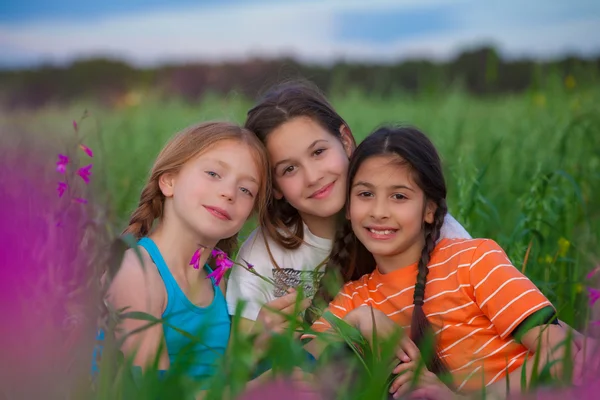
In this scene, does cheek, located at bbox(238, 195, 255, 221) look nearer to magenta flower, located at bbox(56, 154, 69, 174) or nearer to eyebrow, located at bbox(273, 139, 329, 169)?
eyebrow, located at bbox(273, 139, 329, 169)

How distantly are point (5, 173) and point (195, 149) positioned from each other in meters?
1.64

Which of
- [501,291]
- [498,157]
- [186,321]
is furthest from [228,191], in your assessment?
[498,157]

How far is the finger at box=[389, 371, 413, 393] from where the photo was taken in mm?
1592

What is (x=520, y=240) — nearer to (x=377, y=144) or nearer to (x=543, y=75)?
(x=377, y=144)

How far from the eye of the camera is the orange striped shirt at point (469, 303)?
173 centimetres

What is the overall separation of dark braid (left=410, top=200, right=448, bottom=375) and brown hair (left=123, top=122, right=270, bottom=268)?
53 cm

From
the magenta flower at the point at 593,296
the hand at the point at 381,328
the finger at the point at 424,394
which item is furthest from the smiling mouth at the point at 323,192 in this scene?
the magenta flower at the point at 593,296

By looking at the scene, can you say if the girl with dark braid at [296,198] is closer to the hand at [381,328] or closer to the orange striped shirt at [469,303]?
the orange striped shirt at [469,303]

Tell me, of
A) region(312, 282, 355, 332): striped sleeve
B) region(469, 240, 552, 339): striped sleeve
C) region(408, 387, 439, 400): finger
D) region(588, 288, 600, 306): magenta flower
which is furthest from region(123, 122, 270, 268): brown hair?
region(588, 288, 600, 306): magenta flower

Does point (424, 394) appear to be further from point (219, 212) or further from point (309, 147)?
point (309, 147)

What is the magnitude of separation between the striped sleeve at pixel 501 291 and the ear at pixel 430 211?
21cm

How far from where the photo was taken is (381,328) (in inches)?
69.1

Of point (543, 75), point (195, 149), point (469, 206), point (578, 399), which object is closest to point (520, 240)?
point (469, 206)

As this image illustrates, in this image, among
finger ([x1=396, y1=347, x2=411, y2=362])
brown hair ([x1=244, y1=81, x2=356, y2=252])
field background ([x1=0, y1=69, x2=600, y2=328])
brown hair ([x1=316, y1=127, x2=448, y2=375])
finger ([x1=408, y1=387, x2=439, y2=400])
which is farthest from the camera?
brown hair ([x1=244, y1=81, x2=356, y2=252])
